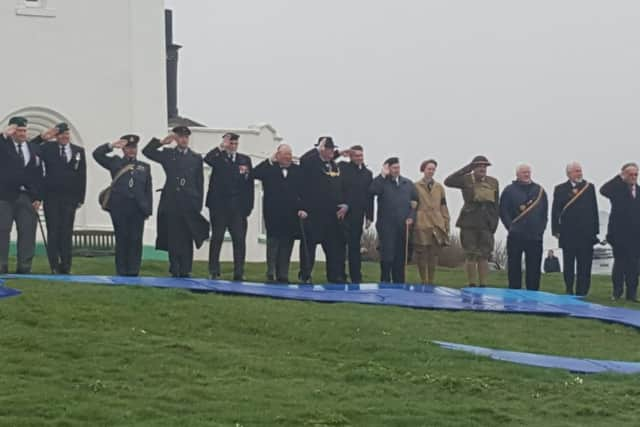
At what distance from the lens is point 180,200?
18.0 m

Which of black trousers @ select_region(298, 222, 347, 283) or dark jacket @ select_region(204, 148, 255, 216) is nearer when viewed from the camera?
dark jacket @ select_region(204, 148, 255, 216)

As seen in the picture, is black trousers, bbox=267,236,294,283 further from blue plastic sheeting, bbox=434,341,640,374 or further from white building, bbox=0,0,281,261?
white building, bbox=0,0,281,261

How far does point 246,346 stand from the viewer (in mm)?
12453

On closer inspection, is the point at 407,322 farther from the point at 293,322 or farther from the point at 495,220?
the point at 495,220

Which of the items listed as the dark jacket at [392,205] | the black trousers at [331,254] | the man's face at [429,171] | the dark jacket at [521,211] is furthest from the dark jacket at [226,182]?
the dark jacket at [521,211]

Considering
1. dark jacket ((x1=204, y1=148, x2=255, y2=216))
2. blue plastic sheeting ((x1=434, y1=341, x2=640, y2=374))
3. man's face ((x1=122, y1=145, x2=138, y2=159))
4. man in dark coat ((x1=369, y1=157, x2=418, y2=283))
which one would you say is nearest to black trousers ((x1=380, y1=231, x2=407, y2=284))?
man in dark coat ((x1=369, y1=157, x2=418, y2=283))

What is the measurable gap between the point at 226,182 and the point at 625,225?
551 centimetres

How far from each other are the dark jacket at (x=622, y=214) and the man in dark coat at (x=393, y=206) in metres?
2.65

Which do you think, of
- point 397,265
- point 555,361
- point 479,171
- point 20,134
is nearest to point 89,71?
point 397,265

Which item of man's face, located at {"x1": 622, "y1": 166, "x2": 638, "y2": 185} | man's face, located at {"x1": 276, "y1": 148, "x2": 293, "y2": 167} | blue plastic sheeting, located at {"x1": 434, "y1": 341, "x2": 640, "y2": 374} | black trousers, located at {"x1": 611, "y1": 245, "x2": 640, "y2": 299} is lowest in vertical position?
blue plastic sheeting, located at {"x1": 434, "y1": 341, "x2": 640, "y2": 374}

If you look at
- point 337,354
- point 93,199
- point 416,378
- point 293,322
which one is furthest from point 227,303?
point 93,199

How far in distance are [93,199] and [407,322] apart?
707 inches

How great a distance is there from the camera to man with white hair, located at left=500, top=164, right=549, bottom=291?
19203mm

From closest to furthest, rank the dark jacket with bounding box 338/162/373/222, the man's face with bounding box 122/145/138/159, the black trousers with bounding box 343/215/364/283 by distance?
the man's face with bounding box 122/145/138/159 < the dark jacket with bounding box 338/162/373/222 < the black trousers with bounding box 343/215/364/283
